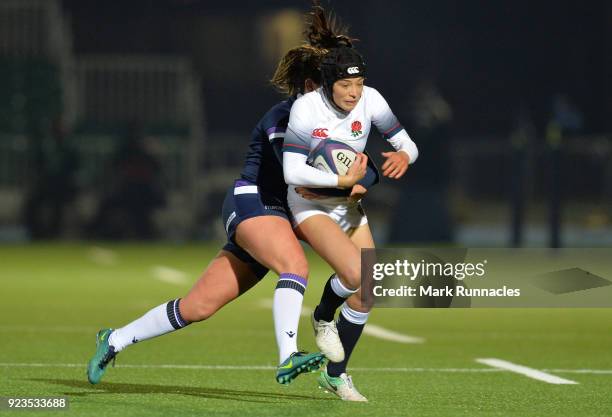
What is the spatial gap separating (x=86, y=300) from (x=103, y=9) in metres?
27.5

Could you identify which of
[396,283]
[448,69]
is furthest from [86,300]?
[448,69]

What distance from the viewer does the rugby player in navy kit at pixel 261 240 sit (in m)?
9.65

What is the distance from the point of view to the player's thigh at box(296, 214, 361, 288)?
9586 millimetres

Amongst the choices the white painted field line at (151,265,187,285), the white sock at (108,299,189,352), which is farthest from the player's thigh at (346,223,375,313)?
the white painted field line at (151,265,187,285)

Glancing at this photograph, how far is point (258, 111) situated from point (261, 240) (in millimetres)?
36750

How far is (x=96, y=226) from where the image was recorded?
111 feet

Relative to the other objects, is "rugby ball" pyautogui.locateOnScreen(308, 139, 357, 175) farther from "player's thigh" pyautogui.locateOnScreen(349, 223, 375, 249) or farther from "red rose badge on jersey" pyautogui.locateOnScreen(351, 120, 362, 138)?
"player's thigh" pyautogui.locateOnScreen(349, 223, 375, 249)

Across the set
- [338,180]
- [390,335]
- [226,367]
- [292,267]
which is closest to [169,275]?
[390,335]

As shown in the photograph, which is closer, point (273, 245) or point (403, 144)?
point (273, 245)

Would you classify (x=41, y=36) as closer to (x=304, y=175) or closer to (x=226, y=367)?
(x=226, y=367)

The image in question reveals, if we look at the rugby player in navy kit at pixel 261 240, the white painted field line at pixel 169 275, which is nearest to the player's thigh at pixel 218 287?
the rugby player in navy kit at pixel 261 240

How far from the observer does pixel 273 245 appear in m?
9.66

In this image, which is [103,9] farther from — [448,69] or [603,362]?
[603,362]

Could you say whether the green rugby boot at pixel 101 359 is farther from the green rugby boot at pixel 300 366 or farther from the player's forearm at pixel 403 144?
the player's forearm at pixel 403 144
